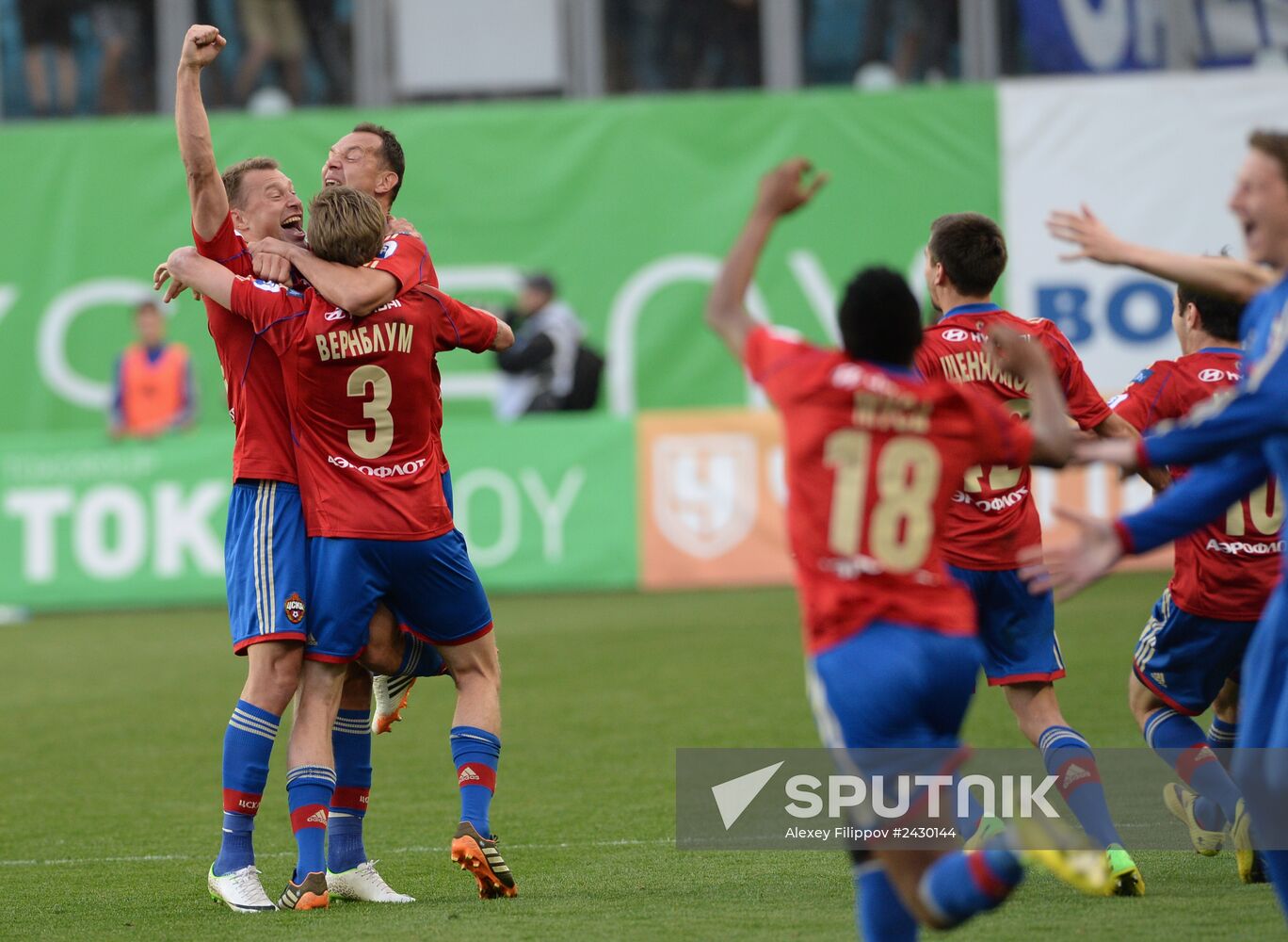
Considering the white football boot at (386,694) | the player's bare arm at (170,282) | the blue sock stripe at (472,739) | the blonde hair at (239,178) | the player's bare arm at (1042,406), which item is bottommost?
the blue sock stripe at (472,739)

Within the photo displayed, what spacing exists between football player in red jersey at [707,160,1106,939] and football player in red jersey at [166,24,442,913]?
193cm

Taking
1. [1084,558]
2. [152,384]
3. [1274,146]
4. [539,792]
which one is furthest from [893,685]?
[152,384]

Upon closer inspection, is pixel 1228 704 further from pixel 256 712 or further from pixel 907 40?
pixel 907 40

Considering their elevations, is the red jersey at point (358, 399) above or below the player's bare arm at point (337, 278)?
below

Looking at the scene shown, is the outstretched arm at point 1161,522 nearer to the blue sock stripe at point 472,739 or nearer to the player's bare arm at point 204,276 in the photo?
the blue sock stripe at point 472,739

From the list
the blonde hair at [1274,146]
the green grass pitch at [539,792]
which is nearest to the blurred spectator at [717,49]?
the green grass pitch at [539,792]

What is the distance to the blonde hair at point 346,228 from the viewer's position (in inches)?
237

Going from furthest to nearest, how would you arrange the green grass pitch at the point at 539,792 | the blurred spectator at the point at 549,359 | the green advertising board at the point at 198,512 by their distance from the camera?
the blurred spectator at the point at 549,359, the green advertising board at the point at 198,512, the green grass pitch at the point at 539,792

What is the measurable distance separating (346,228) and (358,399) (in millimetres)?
538

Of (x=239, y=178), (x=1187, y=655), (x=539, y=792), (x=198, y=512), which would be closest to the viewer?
(x=1187, y=655)

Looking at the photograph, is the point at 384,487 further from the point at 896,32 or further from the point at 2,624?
the point at 896,32

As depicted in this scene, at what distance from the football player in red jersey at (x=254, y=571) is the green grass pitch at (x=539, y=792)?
0.66 feet

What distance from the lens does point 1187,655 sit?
6.31 metres

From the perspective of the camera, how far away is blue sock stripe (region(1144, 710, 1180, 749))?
6410 millimetres
